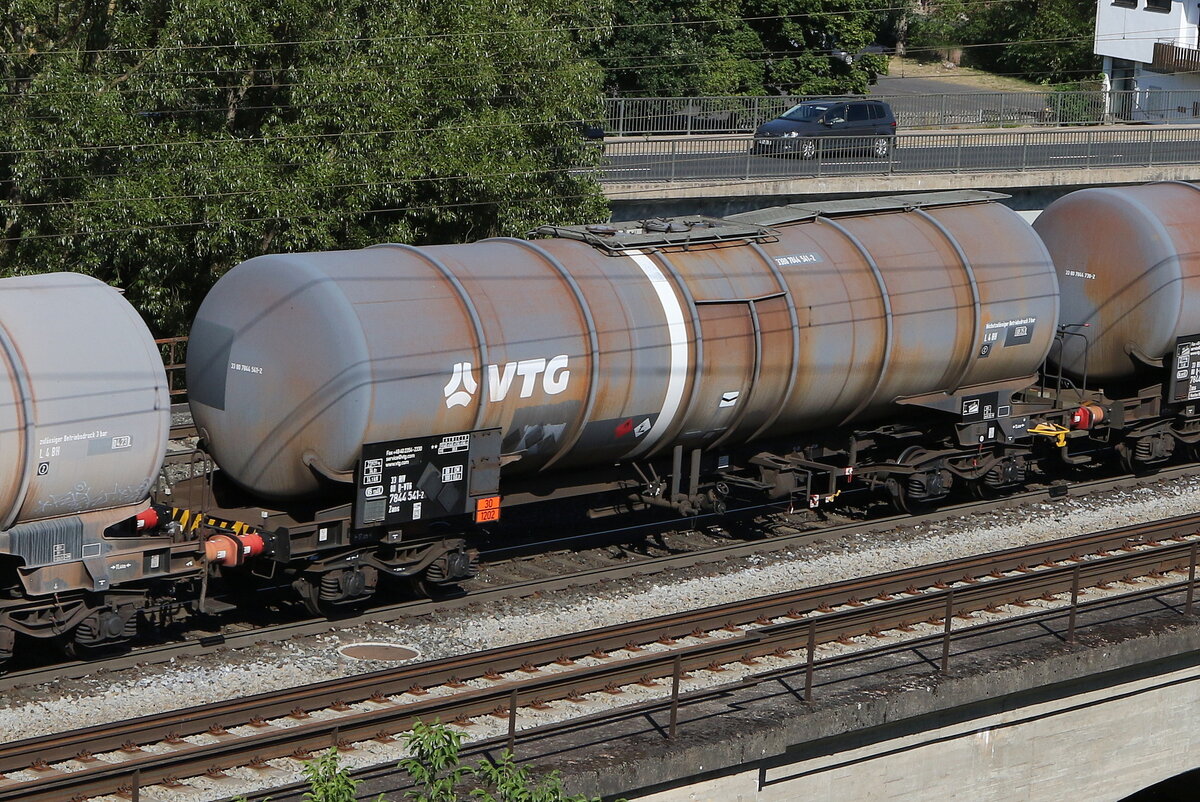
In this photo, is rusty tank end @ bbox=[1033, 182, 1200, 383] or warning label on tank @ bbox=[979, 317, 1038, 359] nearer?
warning label on tank @ bbox=[979, 317, 1038, 359]

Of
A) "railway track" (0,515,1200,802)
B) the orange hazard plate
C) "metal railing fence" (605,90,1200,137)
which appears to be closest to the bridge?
"metal railing fence" (605,90,1200,137)

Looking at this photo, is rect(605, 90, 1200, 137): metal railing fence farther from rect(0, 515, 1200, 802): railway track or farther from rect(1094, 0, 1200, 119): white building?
rect(0, 515, 1200, 802): railway track

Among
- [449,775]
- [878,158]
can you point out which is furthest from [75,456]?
[878,158]

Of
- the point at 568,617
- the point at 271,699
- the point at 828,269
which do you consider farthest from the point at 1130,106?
the point at 271,699

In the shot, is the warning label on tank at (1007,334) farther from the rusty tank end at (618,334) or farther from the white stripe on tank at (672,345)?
the white stripe on tank at (672,345)

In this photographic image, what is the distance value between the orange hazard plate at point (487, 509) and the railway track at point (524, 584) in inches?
46.7

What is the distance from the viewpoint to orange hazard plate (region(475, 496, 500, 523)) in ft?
53.5

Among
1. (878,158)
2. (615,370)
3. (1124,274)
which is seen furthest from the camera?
(878,158)

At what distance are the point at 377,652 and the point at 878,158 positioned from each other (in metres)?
23.6

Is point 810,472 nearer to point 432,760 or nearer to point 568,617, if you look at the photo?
point 568,617

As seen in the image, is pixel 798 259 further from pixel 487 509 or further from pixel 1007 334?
pixel 487 509

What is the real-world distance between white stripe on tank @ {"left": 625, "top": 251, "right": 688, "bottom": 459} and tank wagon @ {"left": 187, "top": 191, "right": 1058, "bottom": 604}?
23 mm

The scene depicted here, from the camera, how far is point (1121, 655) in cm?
1442

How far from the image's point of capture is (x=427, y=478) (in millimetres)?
15797
